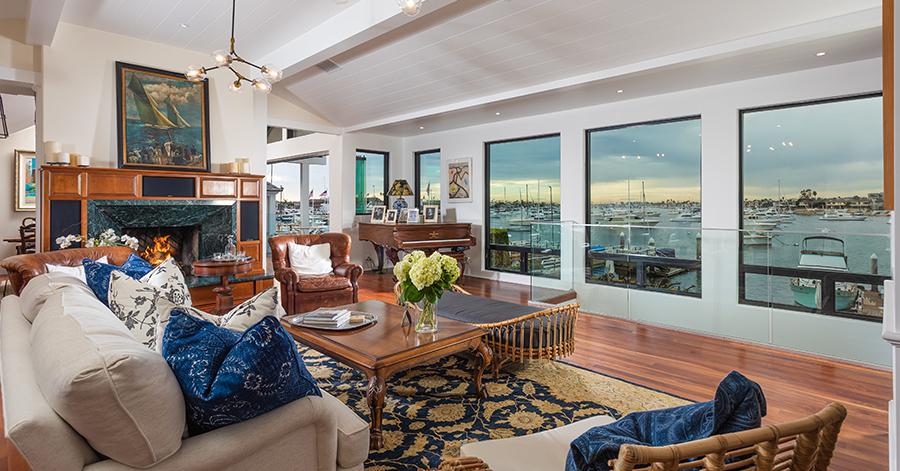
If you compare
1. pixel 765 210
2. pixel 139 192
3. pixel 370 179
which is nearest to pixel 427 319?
pixel 765 210

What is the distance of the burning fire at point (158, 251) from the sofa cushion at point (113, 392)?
4562mm

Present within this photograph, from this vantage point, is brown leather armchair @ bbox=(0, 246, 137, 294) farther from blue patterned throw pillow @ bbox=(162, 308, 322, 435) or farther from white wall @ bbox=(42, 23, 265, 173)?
blue patterned throw pillow @ bbox=(162, 308, 322, 435)

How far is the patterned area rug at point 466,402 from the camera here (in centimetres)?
232

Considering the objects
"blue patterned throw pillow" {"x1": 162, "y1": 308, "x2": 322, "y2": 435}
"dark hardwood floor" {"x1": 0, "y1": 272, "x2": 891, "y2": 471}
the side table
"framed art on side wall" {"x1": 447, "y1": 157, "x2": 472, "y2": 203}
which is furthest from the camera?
"framed art on side wall" {"x1": 447, "y1": 157, "x2": 472, "y2": 203}

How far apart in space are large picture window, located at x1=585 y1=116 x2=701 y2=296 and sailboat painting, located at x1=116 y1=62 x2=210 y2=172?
5.03m

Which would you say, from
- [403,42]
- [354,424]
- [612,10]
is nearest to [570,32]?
[612,10]

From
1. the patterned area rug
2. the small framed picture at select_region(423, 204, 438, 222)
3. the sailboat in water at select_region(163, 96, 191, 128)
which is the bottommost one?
the patterned area rug

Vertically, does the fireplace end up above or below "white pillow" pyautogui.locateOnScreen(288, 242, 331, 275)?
above

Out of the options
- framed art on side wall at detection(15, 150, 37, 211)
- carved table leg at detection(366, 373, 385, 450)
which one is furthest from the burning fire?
framed art on side wall at detection(15, 150, 37, 211)

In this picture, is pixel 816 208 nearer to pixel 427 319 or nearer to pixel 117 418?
pixel 427 319

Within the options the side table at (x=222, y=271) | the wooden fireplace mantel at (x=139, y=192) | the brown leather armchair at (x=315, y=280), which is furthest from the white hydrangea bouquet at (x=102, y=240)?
the brown leather armchair at (x=315, y=280)

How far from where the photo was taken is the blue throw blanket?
104 cm

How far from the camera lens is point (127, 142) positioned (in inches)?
206

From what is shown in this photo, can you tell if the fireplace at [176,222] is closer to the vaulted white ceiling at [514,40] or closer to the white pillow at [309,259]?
the white pillow at [309,259]
